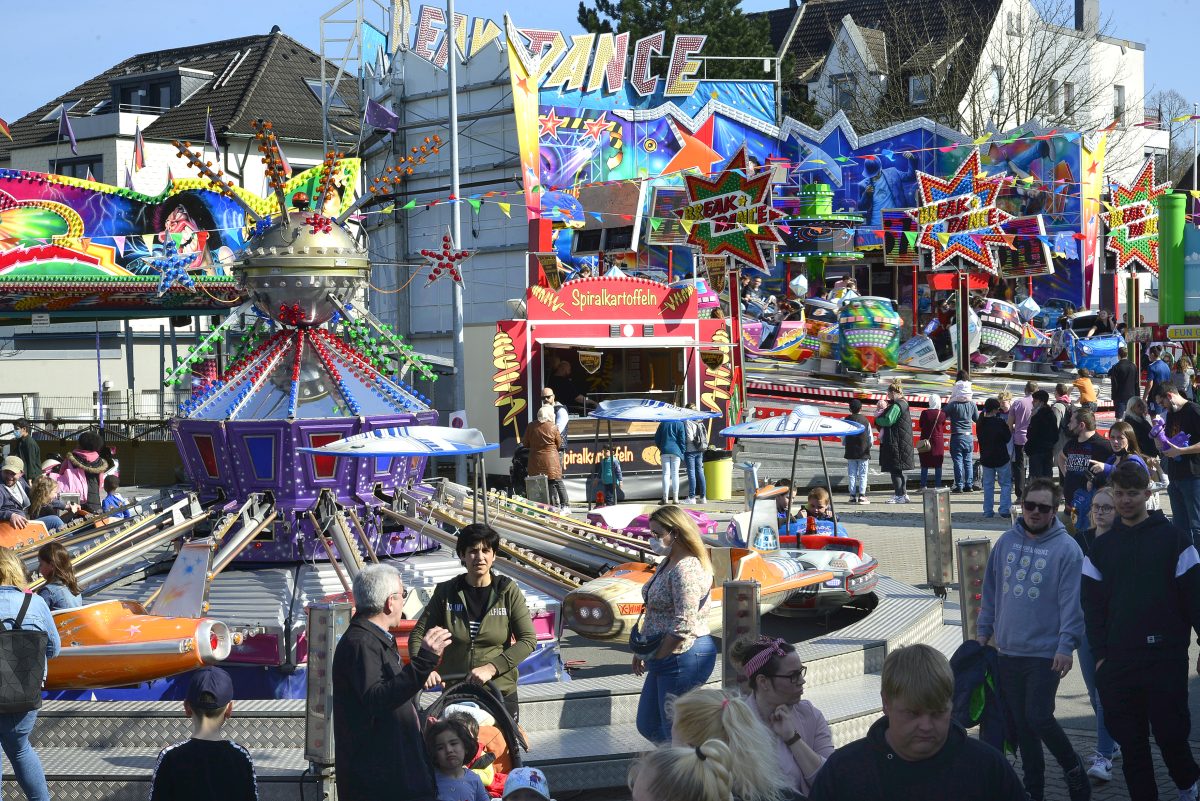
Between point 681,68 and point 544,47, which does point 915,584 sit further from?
point 681,68

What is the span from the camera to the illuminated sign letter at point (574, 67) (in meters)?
33.1

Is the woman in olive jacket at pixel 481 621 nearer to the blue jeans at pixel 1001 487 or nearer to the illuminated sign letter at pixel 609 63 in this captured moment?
the blue jeans at pixel 1001 487

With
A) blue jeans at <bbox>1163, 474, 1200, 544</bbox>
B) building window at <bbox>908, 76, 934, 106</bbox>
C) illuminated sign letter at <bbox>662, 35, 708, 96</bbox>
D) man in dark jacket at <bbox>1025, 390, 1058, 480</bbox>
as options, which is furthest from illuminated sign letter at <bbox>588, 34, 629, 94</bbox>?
blue jeans at <bbox>1163, 474, 1200, 544</bbox>

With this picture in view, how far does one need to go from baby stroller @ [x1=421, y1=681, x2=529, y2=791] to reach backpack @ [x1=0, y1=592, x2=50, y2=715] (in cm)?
172

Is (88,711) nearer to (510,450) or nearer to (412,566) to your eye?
(412,566)

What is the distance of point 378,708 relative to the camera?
17.7 ft

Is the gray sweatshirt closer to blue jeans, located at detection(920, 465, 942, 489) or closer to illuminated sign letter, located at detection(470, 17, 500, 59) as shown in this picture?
blue jeans, located at detection(920, 465, 942, 489)

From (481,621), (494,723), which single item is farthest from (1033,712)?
(481,621)

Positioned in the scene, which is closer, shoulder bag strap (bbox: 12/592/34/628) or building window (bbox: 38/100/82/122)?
shoulder bag strap (bbox: 12/592/34/628)

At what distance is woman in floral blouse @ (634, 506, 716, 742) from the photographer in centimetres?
683

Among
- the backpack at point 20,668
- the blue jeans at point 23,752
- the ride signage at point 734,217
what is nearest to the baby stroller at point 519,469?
the ride signage at point 734,217

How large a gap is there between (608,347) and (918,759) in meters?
18.0

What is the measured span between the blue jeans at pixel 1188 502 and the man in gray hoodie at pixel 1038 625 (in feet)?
16.9

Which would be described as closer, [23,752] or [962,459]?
[23,752]
